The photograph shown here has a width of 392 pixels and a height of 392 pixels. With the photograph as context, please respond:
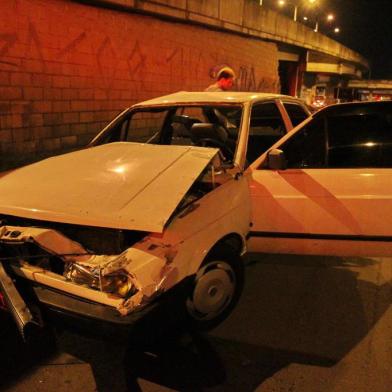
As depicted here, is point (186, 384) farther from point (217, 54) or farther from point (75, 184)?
point (217, 54)

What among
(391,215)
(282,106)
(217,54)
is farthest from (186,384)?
(217,54)

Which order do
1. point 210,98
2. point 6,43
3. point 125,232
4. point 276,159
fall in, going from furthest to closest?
point 6,43 → point 210,98 → point 276,159 → point 125,232

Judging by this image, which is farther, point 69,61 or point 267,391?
point 69,61

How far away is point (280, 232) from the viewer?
3682 millimetres

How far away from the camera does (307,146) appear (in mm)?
3789

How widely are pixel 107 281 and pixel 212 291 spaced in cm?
88

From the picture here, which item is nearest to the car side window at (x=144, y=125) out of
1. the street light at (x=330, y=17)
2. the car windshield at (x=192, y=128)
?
the car windshield at (x=192, y=128)

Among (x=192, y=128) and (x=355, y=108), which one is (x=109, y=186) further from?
(x=355, y=108)

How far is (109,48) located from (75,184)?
717cm

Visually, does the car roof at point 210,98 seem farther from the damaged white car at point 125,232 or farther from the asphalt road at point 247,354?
the asphalt road at point 247,354

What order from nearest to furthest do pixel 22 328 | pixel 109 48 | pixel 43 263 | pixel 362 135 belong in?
pixel 22 328 < pixel 43 263 < pixel 362 135 < pixel 109 48

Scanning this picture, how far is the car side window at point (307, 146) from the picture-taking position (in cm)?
374

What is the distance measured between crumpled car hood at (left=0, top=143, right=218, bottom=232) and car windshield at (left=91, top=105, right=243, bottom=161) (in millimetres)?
829

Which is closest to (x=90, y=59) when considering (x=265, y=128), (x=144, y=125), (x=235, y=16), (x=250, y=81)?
(x=144, y=125)
